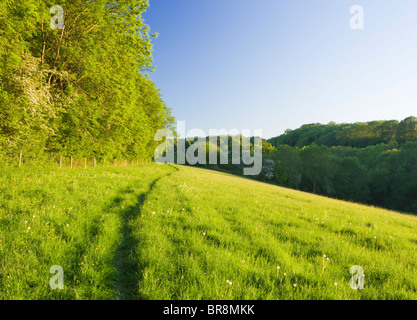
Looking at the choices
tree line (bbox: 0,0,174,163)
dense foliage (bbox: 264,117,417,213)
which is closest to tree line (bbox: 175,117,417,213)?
dense foliage (bbox: 264,117,417,213)

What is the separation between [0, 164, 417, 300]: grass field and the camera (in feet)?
10.6

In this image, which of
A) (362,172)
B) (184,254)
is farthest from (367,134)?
(184,254)

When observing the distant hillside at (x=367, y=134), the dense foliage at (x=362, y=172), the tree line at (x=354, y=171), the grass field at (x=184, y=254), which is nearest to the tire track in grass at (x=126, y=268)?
the grass field at (x=184, y=254)

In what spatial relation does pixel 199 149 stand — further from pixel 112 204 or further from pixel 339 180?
pixel 112 204

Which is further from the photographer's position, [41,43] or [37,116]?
[41,43]

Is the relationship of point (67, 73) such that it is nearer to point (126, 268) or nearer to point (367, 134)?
point (126, 268)

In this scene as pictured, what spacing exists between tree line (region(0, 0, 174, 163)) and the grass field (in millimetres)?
8664

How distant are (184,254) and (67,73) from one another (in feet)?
60.4

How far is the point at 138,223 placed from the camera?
5816mm

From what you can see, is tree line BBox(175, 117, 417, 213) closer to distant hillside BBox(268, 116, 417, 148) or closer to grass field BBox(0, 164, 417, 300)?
distant hillside BBox(268, 116, 417, 148)

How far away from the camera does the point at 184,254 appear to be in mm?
4215

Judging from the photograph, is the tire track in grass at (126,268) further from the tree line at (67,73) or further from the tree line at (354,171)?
the tree line at (354,171)
